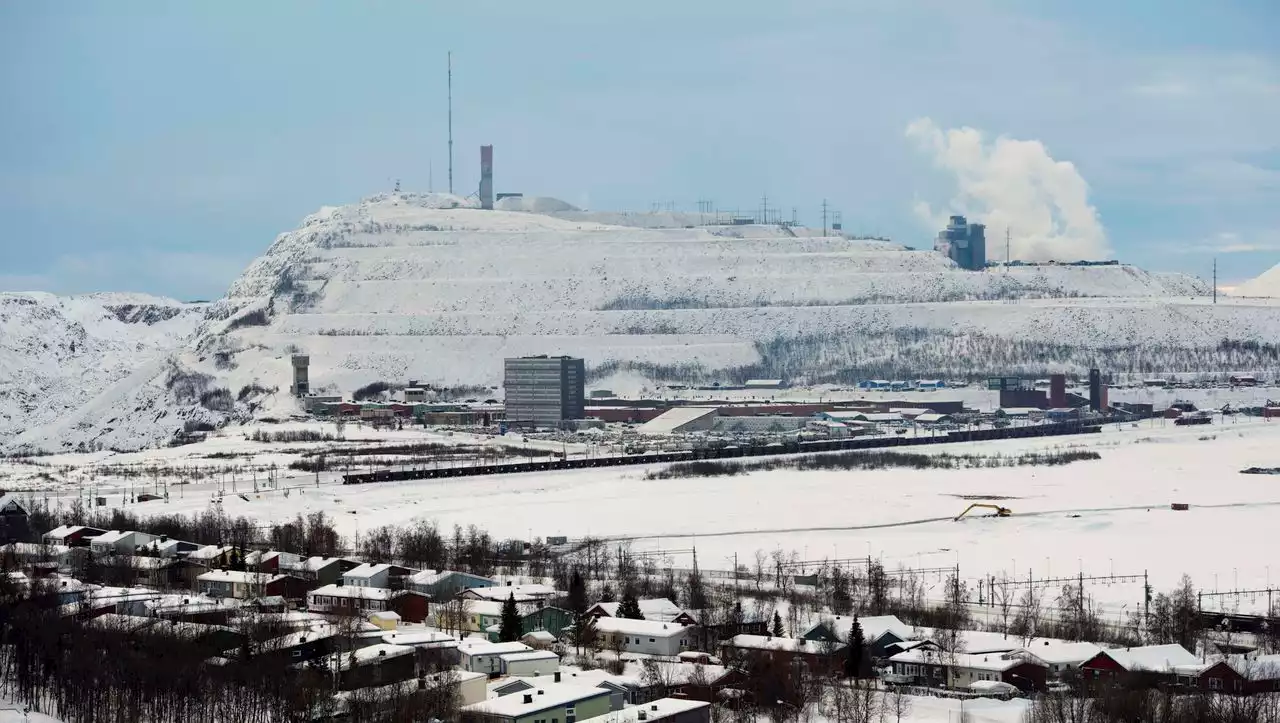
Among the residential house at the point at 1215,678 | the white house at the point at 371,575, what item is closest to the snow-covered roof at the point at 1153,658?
the residential house at the point at 1215,678

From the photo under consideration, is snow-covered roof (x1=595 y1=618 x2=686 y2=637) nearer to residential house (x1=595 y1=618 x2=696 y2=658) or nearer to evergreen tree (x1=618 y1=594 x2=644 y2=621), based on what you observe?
residential house (x1=595 y1=618 x2=696 y2=658)

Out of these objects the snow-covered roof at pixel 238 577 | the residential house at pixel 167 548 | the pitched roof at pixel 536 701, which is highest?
the residential house at pixel 167 548

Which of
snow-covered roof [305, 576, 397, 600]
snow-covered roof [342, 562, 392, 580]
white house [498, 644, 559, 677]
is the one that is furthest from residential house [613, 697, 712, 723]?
snow-covered roof [342, 562, 392, 580]

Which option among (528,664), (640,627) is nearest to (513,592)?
(640,627)

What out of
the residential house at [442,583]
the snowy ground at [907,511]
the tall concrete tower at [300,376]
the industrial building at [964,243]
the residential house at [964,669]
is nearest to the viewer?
the residential house at [964,669]

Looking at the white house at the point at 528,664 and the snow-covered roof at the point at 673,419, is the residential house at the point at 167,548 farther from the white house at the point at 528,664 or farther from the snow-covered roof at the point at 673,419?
the snow-covered roof at the point at 673,419

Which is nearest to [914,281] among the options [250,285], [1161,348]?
[1161,348]

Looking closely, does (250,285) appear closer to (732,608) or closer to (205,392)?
(205,392)
